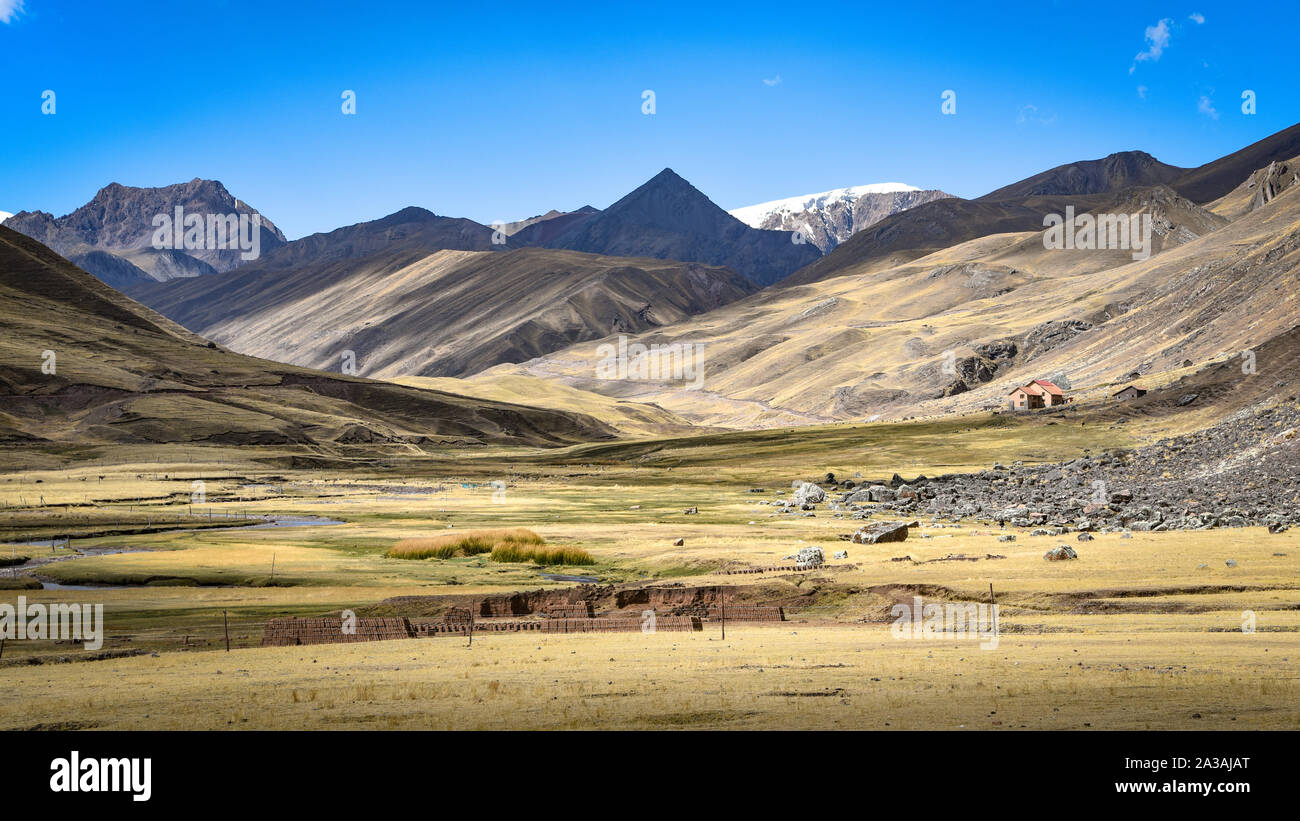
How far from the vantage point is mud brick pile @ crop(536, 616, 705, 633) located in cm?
3944

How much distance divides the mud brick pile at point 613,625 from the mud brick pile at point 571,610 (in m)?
3.04

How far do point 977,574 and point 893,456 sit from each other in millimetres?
96294

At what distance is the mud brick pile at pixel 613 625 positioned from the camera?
1553 inches

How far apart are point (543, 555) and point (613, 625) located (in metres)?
24.5

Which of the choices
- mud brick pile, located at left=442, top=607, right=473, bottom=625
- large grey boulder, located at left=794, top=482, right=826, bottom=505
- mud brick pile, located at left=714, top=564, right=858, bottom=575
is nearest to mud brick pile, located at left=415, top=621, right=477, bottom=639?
mud brick pile, located at left=442, top=607, right=473, bottom=625

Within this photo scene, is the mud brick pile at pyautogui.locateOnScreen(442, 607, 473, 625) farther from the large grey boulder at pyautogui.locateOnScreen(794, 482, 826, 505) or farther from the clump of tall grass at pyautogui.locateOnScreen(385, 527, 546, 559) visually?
the large grey boulder at pyautogui.locateOnScreen(794, 482, 826, 505)

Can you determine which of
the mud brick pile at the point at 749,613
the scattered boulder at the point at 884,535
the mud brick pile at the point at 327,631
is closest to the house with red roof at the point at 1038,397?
the scattered boulder at the point at 884,535

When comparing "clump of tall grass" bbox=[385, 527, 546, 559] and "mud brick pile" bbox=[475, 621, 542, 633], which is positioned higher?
"clump of tall grass" bbox=[385, 527, 546, 559]

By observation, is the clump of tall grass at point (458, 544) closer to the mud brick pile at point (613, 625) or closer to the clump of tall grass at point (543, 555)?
the clump of tall grass at point (543, 555)

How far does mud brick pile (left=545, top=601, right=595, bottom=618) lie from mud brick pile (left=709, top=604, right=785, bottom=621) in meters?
5.40

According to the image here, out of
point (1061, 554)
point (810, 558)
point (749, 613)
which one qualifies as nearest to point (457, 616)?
point (749, 613)

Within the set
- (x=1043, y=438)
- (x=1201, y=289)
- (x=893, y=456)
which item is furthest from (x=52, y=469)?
(x=1201, y=289)

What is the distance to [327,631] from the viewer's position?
3838 centimetres
